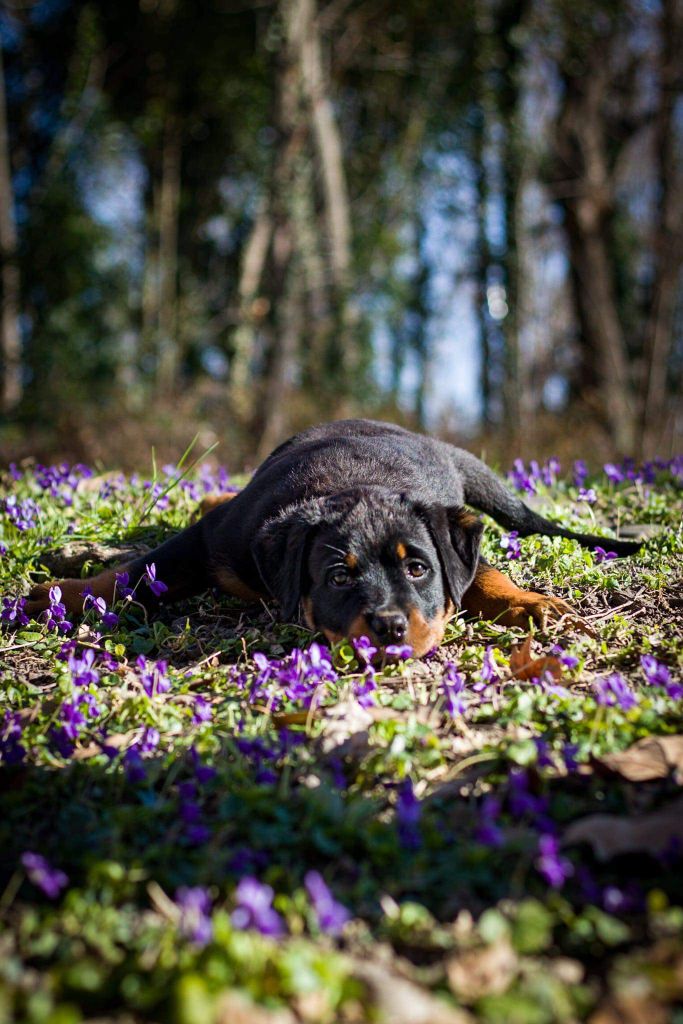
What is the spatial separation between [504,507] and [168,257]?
57.6 feet

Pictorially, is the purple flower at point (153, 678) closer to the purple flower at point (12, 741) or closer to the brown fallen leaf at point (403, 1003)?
the purple flower at point (12, 741)

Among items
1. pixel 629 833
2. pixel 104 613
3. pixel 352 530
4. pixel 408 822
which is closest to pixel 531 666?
pixel 352 530

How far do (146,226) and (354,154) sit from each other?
5.67m

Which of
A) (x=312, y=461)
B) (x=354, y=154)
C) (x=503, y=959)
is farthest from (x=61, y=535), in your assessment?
(x=354, y=154)

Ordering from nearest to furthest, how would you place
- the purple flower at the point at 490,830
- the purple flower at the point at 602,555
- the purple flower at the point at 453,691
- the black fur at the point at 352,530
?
1. the purple flower at the point at 490,830
2. the purple flower at the point at 453,691
3. the black fur at the point at 352,530
4. the purple flower at the point at 602,555

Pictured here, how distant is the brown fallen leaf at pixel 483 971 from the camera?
1681 millimetres

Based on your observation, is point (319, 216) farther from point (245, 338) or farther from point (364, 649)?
point (364, 649)

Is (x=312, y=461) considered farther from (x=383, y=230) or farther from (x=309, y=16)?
(x=383, y=230)

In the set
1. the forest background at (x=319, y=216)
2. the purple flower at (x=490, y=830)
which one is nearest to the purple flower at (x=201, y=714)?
the purple flower at (x=490, y=830)

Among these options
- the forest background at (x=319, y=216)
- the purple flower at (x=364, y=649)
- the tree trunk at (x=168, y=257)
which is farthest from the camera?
the tree trunk at (x=168, y=257)

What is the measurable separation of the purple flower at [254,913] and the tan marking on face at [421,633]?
1.55 meters

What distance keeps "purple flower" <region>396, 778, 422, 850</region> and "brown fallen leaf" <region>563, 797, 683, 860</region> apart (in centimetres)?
39

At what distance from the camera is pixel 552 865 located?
6.34ft

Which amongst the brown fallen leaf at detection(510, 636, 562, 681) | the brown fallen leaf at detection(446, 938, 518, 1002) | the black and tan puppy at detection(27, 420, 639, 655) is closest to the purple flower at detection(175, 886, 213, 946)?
the brown fallen leaf at detection(446, 938, 518, 1002)
